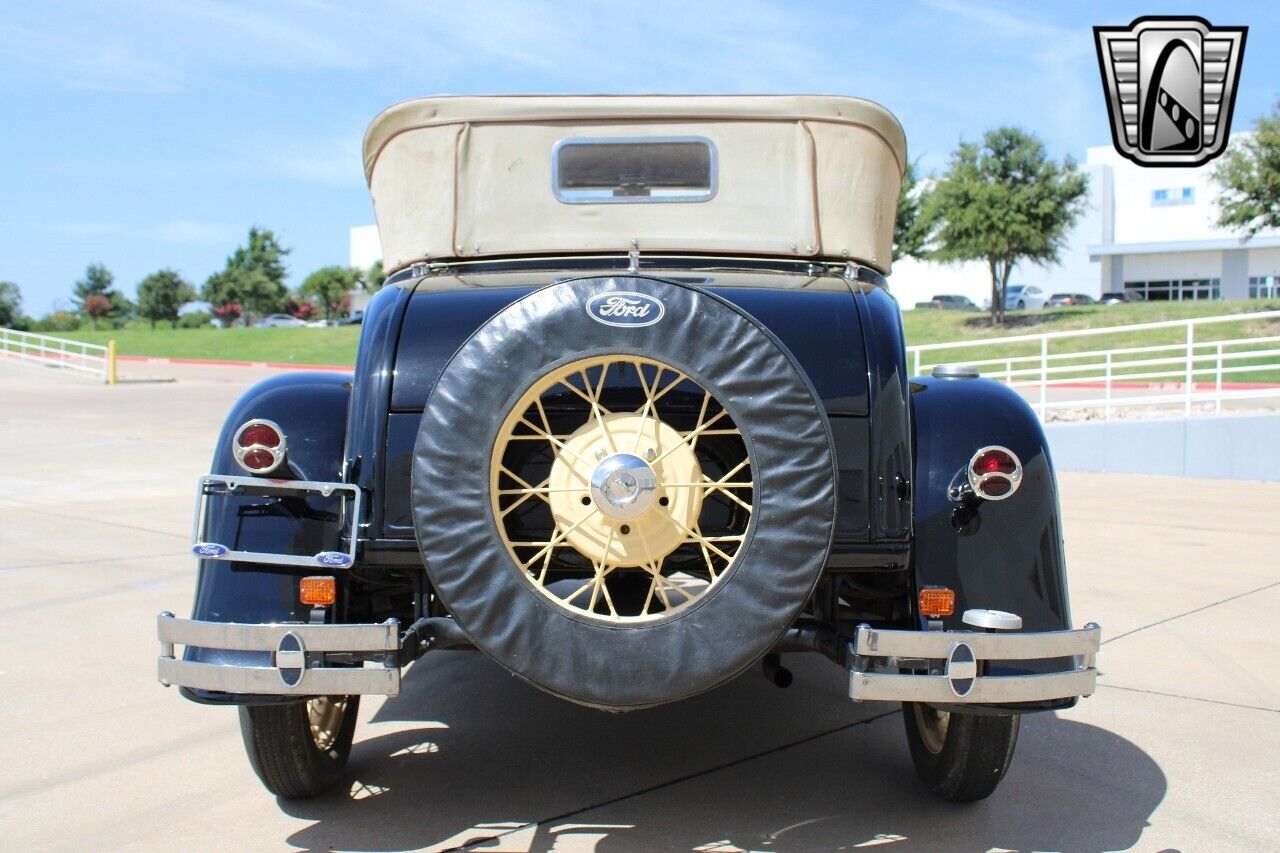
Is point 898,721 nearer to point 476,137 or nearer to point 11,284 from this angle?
point 476,137


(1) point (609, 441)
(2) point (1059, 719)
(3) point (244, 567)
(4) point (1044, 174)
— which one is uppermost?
(4) point (1044, 174)

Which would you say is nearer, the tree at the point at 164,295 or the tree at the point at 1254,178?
the tree at the point at 1254,178

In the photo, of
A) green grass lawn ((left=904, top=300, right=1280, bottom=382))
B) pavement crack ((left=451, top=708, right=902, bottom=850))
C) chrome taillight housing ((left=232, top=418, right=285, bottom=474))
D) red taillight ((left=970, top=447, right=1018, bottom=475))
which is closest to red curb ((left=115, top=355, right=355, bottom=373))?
green grass lawn ((left=904, top=300, right=1280, bottom=382))

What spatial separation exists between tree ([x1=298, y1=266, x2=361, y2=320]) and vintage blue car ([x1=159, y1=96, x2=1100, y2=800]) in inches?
2502

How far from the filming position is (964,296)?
60.0 meters

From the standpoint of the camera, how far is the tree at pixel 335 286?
218 feet

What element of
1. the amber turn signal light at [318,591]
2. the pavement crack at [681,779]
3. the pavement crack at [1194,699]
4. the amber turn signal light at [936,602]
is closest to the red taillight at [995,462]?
the amber turn signal light at [936,602]

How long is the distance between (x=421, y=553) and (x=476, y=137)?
1.83m

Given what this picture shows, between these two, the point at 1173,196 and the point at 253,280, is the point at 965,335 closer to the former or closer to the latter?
the point at 1173,196

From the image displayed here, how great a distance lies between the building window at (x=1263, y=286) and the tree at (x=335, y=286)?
148 feet

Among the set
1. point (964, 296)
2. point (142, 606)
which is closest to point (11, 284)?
point (964, 296)

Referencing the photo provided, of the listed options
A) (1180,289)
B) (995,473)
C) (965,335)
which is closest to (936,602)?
(995,473)

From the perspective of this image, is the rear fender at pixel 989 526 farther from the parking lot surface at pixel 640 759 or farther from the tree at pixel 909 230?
the tree at pixel 909 230

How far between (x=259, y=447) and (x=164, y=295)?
65799 millimetres
